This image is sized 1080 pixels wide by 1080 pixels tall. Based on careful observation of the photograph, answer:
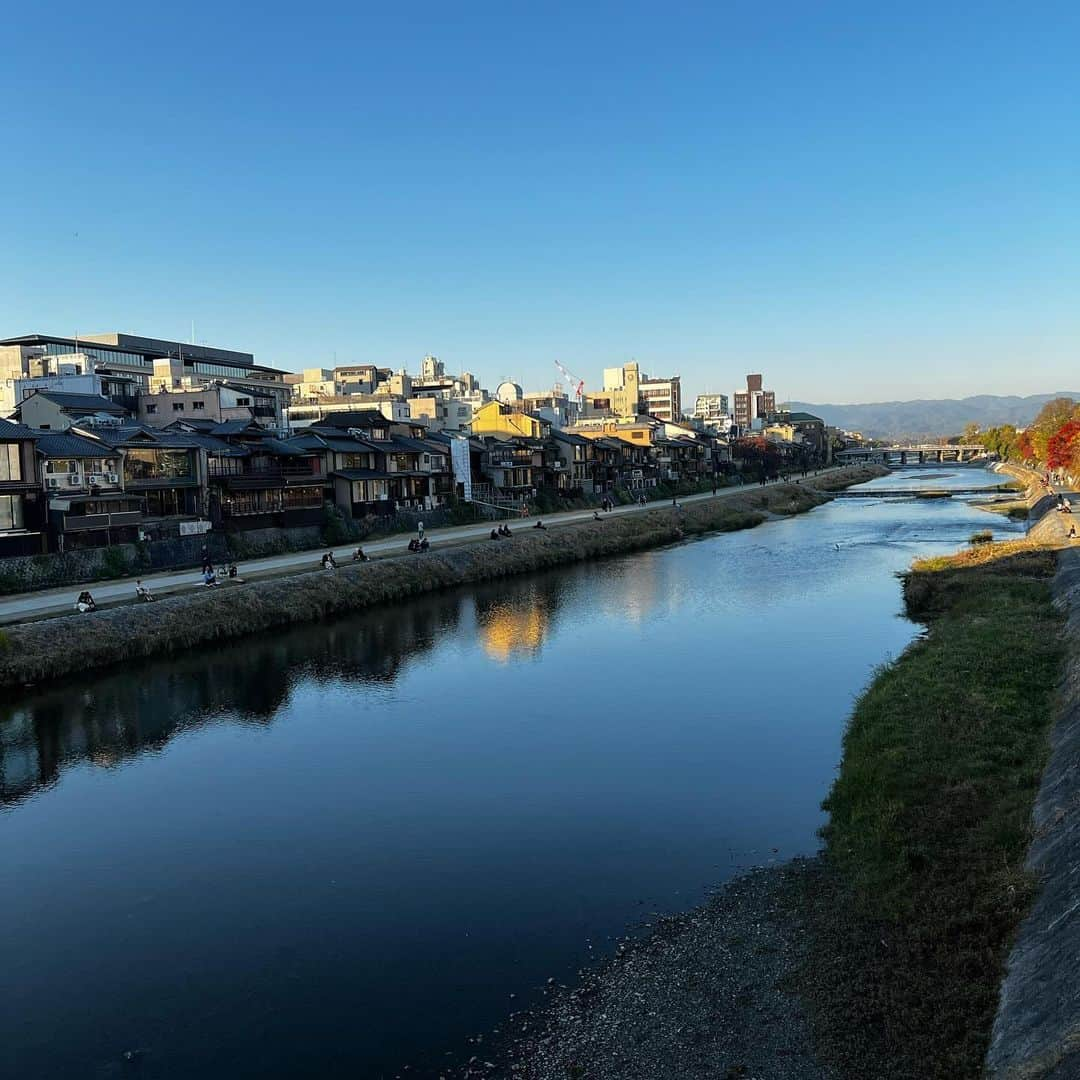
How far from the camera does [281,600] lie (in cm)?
2691

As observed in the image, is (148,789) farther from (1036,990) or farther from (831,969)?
(1036,990)

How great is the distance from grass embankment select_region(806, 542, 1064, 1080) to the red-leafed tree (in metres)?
45.7

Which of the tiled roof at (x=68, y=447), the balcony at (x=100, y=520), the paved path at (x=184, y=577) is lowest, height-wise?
the paved path at (x=184, y=577)

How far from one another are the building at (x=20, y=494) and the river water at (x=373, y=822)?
7.47 metres

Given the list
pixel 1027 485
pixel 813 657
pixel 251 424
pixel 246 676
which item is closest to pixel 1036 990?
pixel 813 657

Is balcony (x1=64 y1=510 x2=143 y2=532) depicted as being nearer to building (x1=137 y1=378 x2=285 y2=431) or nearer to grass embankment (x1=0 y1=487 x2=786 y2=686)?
grass embankment (x1=0 y1=487 x2=786 y2=686)

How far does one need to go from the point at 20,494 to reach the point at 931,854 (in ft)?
86.6

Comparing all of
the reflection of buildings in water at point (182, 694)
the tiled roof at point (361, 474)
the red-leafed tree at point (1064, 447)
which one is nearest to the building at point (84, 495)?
the reflection of buildings in water at point (182, 694)

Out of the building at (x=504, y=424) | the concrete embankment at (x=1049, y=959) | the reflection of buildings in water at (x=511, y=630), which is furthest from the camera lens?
the building at (x=504, y=424)

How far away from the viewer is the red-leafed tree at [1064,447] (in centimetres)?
5668

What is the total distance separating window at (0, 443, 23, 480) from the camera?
2659cm

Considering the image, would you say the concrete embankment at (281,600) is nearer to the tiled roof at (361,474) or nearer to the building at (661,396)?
the tiled roof at (361,474)

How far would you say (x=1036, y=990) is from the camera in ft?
22.0

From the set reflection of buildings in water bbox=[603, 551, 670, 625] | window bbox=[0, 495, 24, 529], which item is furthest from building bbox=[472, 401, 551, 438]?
window bbox=[0, 495, 24, 529]
